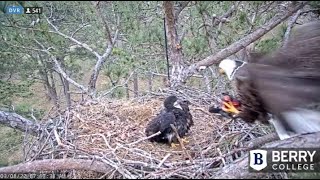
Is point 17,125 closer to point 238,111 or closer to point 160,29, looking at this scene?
point 160,29

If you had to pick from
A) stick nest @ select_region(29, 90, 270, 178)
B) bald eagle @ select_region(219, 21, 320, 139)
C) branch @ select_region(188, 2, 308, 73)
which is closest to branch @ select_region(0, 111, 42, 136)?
stick nest @ select_region(29, 90, 270, 178)

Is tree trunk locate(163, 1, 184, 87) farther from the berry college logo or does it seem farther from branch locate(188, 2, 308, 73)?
the berry college logo

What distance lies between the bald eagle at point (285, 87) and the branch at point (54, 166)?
3.38 feet

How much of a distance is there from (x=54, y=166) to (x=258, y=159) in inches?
51.7

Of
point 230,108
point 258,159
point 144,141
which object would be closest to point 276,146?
point 258,159

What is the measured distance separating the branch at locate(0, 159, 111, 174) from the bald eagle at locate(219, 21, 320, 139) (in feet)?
3.38

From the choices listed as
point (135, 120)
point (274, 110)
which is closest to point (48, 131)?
point (135, 120)

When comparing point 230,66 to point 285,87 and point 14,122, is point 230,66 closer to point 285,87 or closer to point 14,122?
point 285,87

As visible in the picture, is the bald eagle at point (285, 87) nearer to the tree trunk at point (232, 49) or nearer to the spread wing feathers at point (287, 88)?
the spread wing feathers at point (287, 88)

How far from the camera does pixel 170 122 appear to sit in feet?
11.2

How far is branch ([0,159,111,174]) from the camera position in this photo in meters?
2.42

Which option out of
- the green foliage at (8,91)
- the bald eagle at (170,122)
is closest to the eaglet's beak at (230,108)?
the bald eagle at (170,122)

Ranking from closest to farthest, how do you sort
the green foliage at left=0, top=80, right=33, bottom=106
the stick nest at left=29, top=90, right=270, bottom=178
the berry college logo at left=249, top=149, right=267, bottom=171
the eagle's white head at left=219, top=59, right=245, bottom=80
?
the berry college logo at left=249, top=149, right=267, bottom=171 < the stick nest at left=29, top=90, right=270, bottom=178 < the eagle's white head at left=219, top=59, right=245, bottom=80 < the green foliage at left=0, top=80, right=33, bottom=106

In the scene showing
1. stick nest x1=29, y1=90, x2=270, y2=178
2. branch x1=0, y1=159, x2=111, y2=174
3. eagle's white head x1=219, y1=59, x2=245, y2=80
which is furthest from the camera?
eagle's white head x1=219, y1=59, x2=245, y2=80
